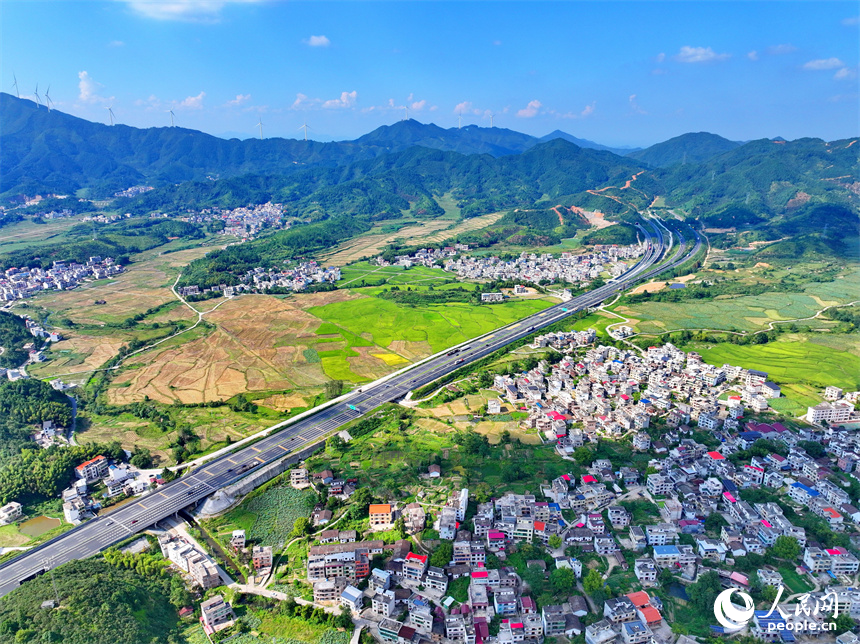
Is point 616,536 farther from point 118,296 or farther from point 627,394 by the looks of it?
point 118,296

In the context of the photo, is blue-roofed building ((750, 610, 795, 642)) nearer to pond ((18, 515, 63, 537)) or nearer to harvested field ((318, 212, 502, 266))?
pond ((18, 515, 63, 537))

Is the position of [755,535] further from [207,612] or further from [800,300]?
[800,300]

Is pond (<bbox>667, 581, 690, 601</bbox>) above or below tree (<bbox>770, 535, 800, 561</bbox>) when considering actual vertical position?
below

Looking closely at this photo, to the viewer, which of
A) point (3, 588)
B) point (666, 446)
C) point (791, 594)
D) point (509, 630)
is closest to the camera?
point (509, 630)

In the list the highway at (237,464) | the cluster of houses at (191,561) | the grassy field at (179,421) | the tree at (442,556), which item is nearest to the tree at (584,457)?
the tree at (442,556)

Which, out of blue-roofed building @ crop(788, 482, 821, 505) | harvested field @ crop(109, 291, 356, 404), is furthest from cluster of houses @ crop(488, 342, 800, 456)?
harvested field @ crop(109, 291, 356, 404)

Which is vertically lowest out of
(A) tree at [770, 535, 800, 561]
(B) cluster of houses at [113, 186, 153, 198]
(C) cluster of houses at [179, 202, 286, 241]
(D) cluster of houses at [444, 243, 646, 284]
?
(A) tree at [770, 535, 800, 561]

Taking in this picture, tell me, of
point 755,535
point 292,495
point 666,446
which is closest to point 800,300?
point 666,446
